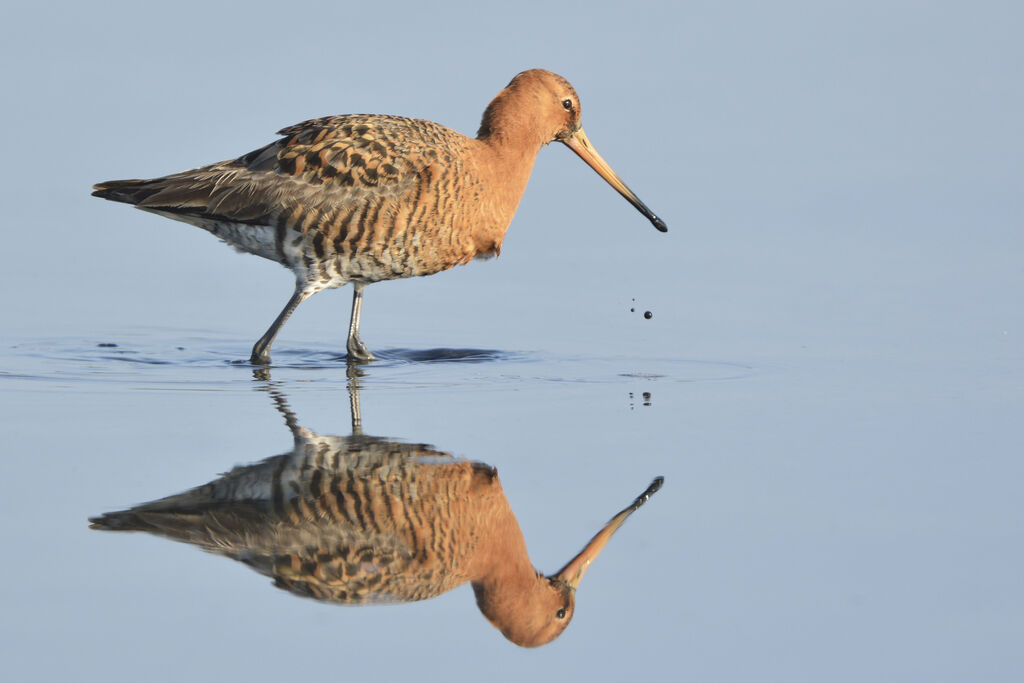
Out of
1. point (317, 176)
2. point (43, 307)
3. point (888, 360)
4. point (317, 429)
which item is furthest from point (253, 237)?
point (888, 360)

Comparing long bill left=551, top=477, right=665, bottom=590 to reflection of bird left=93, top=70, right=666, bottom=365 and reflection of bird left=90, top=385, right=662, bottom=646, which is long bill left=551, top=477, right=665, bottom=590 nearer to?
reflection of bird left=90, top=385, right=662, bottom=646

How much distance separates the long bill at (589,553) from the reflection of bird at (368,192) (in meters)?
4.11

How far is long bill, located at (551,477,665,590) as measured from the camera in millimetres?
6500

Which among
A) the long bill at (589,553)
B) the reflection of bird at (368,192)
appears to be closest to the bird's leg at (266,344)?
the reflection of bird at (368,192)

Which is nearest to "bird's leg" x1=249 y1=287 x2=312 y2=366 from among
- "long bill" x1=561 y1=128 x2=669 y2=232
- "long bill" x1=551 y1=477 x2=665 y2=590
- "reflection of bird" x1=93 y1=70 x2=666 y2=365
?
"reflection of bird" x1=93 y1=70 x2=666 y2=365

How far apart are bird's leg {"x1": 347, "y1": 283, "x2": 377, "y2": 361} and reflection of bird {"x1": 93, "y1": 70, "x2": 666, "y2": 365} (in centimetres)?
1

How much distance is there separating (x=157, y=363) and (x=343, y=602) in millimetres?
4861

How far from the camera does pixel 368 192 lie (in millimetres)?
10680

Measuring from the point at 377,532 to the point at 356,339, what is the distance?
4560 millimetres

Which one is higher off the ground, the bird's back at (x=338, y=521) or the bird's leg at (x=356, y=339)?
the bird's leg at (x=356, y=339)

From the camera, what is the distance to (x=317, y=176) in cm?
1084

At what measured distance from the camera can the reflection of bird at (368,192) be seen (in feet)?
35.1

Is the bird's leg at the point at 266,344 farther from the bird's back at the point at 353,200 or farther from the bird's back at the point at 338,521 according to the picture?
the bird's back at the point at 338,521

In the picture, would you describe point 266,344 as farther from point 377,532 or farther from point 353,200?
point 377,532
